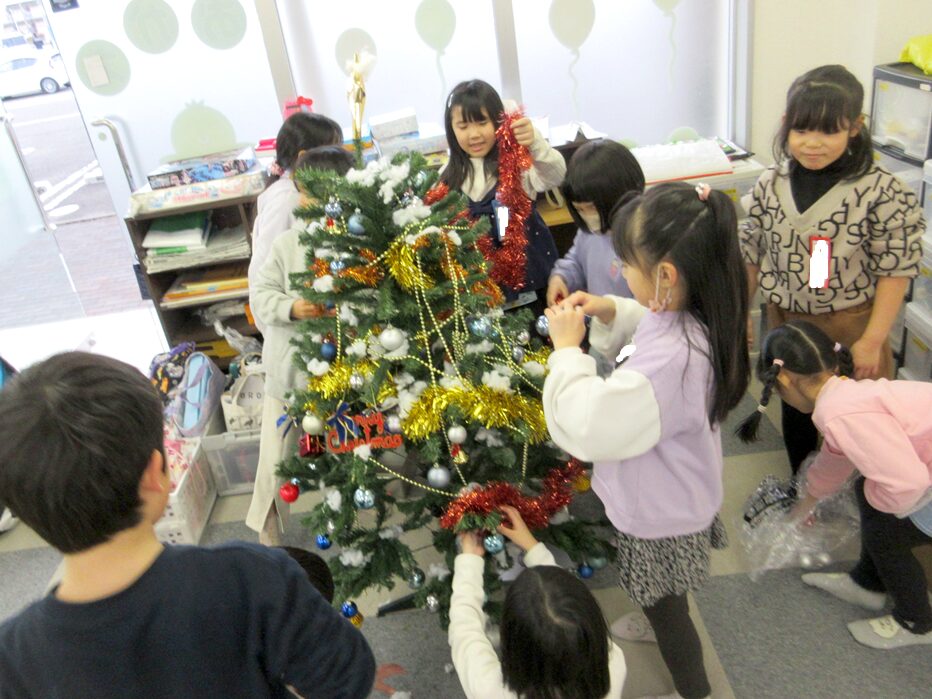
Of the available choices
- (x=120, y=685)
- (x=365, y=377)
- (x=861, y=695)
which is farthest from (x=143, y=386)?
(x=861, y=695)

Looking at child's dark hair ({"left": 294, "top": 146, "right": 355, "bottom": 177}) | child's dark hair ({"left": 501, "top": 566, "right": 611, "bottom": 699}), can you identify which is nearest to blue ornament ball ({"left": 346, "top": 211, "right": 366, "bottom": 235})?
child's dark hair ({"left": 294, "top": 146, "right": 355, "bottom": 177})

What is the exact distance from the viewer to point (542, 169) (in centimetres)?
235

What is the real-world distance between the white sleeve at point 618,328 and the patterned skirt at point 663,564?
43 centimetres

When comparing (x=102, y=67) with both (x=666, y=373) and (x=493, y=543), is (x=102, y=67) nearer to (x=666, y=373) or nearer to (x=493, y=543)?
(x=493, y=543)

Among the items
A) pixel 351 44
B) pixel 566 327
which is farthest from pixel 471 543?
pixel 351 44

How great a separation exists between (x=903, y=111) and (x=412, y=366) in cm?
211

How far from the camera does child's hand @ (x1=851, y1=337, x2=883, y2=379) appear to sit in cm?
194

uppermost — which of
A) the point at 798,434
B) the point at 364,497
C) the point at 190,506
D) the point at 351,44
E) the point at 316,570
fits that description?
the point at 351,44

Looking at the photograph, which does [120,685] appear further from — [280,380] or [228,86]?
[228,86]

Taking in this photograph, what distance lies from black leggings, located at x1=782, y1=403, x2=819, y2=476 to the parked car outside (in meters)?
7.35

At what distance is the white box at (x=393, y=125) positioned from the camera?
305cm

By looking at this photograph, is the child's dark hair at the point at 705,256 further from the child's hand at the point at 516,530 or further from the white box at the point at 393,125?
Result: the white box at the point at 393,125

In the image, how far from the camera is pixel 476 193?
2.27 m

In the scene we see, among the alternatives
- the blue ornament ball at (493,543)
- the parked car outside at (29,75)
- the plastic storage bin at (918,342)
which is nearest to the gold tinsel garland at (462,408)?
the blue ornament ball at (493,543)
